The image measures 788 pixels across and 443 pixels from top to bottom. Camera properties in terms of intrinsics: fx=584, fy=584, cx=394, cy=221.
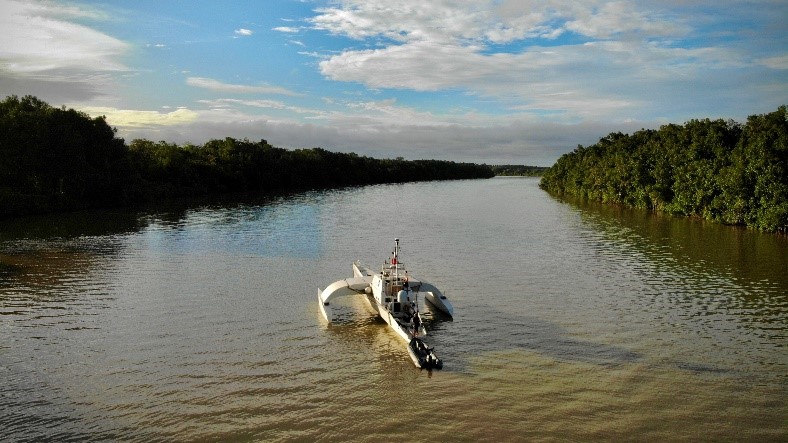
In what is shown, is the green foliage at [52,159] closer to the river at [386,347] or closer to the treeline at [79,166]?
Answer: the treeline at [79,166]

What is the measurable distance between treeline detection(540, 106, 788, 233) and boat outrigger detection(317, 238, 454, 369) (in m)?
35.9

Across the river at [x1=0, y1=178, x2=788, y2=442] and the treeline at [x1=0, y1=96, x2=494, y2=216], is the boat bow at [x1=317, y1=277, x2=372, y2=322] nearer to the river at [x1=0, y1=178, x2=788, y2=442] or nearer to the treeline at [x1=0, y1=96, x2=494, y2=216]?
the river at [x1=0, y1=178, x2=788, y2=442]

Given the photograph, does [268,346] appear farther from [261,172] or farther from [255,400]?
[261,172]

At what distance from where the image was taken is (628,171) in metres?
78.2

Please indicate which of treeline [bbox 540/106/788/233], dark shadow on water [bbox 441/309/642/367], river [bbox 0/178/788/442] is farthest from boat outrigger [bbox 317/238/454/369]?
treeline [bbox 540/106/788/233]

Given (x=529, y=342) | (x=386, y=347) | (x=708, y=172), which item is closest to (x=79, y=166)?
(x=386, y=347)

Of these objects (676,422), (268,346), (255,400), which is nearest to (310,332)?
(268,346)

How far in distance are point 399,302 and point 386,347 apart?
2140 millimetres

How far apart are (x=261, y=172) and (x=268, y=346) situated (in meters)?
107

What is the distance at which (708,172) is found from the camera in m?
56.3

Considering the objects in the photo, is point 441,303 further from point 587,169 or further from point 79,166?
point 587,169

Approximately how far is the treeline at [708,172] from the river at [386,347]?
8566mm

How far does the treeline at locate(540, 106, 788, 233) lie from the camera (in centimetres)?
4675

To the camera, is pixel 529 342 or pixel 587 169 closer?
pixel 529 342
